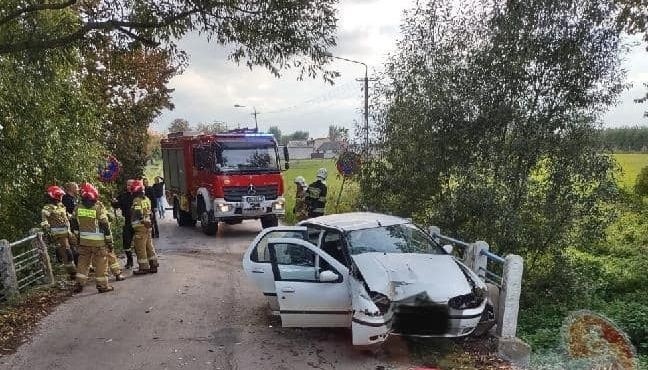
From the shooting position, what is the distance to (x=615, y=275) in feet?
36.9

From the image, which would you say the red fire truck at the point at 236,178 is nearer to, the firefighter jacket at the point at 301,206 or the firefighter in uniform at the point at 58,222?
the firefighter jacket at the point at 301,206


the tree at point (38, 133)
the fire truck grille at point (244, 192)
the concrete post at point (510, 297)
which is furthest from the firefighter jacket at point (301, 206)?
the concrete post at point (510, 297)

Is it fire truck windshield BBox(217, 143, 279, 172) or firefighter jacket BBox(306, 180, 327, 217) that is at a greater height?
fire truck windshield BBox(217, 143, 279, 172)

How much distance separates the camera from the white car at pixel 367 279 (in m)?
6.09

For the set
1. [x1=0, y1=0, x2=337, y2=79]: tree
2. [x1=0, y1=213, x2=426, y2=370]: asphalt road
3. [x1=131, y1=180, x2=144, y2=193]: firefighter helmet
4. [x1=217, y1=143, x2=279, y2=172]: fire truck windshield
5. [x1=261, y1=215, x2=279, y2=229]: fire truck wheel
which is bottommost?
[x1=0, y1=213, x2=426, y2=370]: asphalt road

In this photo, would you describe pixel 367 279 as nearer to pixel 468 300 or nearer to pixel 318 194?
pixel 468 300

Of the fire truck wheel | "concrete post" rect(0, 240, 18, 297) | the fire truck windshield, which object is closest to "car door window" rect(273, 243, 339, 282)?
"concrete post" rect(0, 240, 18, 297)

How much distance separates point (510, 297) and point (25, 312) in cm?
677

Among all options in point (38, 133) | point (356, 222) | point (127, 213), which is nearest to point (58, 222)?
point (127, 213)

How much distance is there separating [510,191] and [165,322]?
5474 millimetres

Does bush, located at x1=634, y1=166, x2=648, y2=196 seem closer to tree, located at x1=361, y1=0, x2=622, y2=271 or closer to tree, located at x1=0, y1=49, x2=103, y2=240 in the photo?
tree, located at x1=361, y1=0, x2=622, y2=271

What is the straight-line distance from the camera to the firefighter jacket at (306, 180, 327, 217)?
13.1 m

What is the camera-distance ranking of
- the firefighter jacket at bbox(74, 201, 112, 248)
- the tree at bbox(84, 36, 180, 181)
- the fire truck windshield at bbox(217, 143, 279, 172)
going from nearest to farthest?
the firefighter jacket at bbox(74, 201, 112, 248)
the fire truck windshield at bbox(217, 143, 279, 172)
the tree at bbox(84, 36, 180, 181)

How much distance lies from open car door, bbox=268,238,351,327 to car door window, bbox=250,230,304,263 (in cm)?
67
